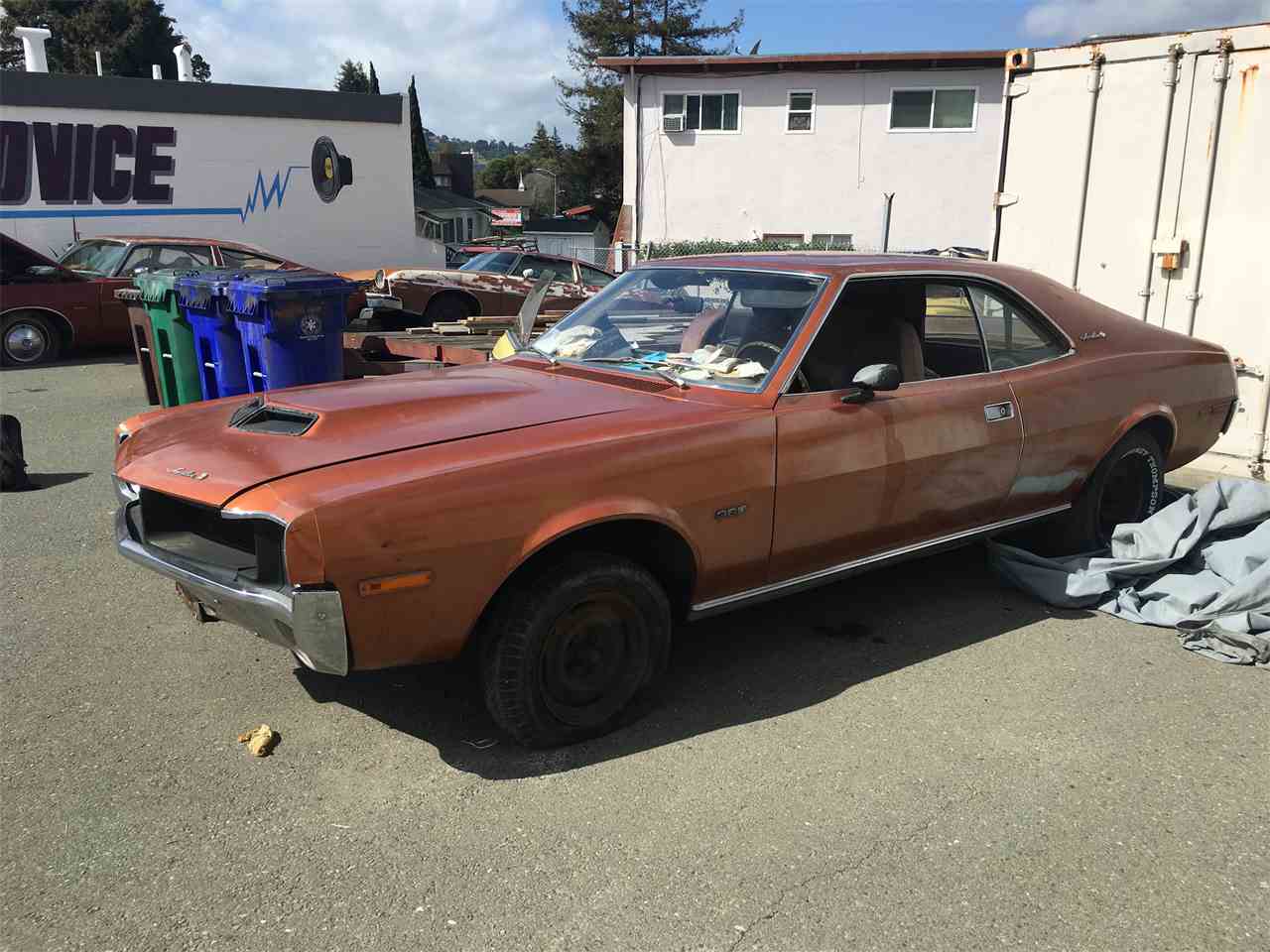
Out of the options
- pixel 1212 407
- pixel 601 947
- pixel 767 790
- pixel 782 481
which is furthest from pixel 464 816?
pixel 1212 407

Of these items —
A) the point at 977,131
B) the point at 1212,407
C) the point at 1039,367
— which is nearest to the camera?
the point at 1039,367

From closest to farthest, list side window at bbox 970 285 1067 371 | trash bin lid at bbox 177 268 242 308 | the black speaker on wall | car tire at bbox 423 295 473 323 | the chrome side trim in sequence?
the chrome side trim
side window at bbox 970 285 1067 371
trash bin lid at bbox 177 268 242 308
car tire at bbox 423 295 473 323
the black speaker on wall

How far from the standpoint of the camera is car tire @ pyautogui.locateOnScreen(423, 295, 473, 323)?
1236 cm

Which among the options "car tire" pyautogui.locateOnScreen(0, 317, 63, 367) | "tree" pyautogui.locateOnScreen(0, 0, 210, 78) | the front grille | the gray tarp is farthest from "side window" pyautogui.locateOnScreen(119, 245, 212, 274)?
"tree" pyautogui.locateOnScreen(0, 0, 210, 78)

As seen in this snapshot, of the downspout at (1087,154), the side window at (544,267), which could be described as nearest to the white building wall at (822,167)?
the side window at (544,267)

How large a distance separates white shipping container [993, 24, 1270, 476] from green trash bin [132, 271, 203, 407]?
6.26 metres

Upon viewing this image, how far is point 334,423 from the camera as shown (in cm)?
339

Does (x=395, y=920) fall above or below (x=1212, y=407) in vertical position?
below

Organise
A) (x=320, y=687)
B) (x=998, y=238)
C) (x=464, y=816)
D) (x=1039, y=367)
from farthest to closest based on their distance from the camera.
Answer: (x=998, y=238) → (x=1039, y=367) → (x=320, y=687) → (x=464, y=816)

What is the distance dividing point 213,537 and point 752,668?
82.3 inches

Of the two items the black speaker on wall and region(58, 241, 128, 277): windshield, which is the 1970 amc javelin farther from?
the black speaker on wall

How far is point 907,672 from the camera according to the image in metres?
4.05

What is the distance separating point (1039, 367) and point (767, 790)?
2.55 m

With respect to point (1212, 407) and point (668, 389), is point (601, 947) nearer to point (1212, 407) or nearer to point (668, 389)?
point (668, 389)
